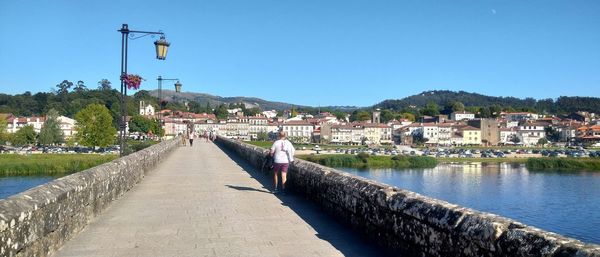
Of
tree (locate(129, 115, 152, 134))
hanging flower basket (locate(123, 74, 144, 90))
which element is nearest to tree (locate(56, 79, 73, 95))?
tree (locate(129, 115, 152, 134))

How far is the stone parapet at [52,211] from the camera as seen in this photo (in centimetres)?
461

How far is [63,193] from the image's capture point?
20.8 feet

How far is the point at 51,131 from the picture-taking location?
122 metres

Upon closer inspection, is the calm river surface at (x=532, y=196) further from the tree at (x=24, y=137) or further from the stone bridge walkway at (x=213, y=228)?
the tree at (x=24, y=137)

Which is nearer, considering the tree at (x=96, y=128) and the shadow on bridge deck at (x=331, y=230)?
the shadow on bridge deck at (x=331, y=230)

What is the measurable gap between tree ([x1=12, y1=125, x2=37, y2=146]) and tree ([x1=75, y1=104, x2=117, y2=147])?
108 ft

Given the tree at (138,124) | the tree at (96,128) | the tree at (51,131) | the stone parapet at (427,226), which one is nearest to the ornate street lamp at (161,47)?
the stone parapet at (427,226)

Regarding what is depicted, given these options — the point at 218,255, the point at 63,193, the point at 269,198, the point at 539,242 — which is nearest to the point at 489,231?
the point at 539,242

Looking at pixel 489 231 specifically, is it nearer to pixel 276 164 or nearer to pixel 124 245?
pixel 124 245

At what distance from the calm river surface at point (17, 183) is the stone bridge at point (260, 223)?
31521 mm

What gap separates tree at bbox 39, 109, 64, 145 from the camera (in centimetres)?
12100

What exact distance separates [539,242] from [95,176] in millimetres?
6764

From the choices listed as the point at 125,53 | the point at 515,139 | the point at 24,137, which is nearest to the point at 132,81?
the point at 125,53

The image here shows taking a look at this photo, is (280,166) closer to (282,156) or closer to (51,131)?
(282,156)
